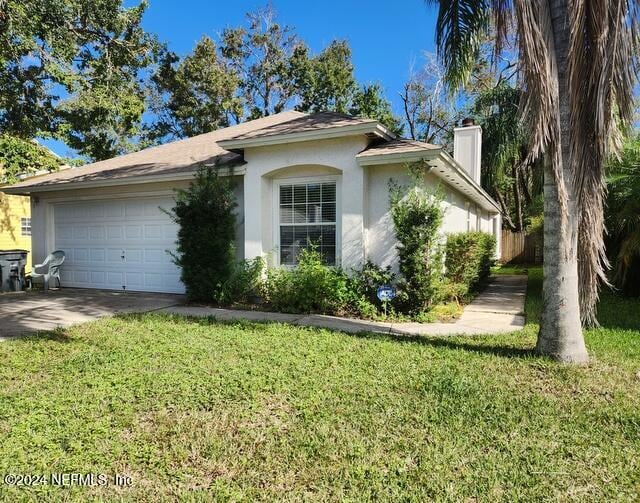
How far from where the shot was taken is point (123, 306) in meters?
8.80

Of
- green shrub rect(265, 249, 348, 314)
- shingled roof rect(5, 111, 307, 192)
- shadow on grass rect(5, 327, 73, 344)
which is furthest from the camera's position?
shingled roof rect(5, 111, 307, 192)

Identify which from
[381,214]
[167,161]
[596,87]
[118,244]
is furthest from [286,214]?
[596,87]

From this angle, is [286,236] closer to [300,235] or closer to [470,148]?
[300,235]

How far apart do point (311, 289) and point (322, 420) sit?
4.56 metres

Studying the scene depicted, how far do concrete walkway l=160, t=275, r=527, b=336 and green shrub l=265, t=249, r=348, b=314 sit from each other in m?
0.33

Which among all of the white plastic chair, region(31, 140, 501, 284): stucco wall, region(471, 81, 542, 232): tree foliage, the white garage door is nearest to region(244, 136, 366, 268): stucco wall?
region(31, 140, 501, 284): stucco wall

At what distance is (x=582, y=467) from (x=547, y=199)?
309 centimetres

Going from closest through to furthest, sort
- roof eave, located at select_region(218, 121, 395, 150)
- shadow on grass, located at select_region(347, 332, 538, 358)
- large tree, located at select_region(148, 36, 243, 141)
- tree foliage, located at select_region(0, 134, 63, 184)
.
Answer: shadow on grass, located at select_region(347, 332, 538, 358) → roof eave, located at select_region(218, 121, 395, 150) → tree foliage, located at select_region(0, 134, 63, 184) → large tree, located at select_region(148, 36, 243, 141)

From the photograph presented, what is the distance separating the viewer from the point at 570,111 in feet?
15.6

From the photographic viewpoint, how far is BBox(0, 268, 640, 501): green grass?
275 cm

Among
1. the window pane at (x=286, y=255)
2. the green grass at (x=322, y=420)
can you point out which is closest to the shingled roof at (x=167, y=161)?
the window pane at (x=286, y=255)


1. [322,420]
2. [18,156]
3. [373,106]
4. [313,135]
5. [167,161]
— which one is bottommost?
[322,420]

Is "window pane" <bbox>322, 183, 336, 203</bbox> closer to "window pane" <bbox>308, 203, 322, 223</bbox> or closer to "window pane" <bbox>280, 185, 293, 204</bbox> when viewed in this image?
"window pane" <bbox>308, 203, 322, 223</bbox>

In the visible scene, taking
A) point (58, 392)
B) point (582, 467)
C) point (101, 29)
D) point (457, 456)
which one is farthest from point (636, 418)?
point (101, 29)
